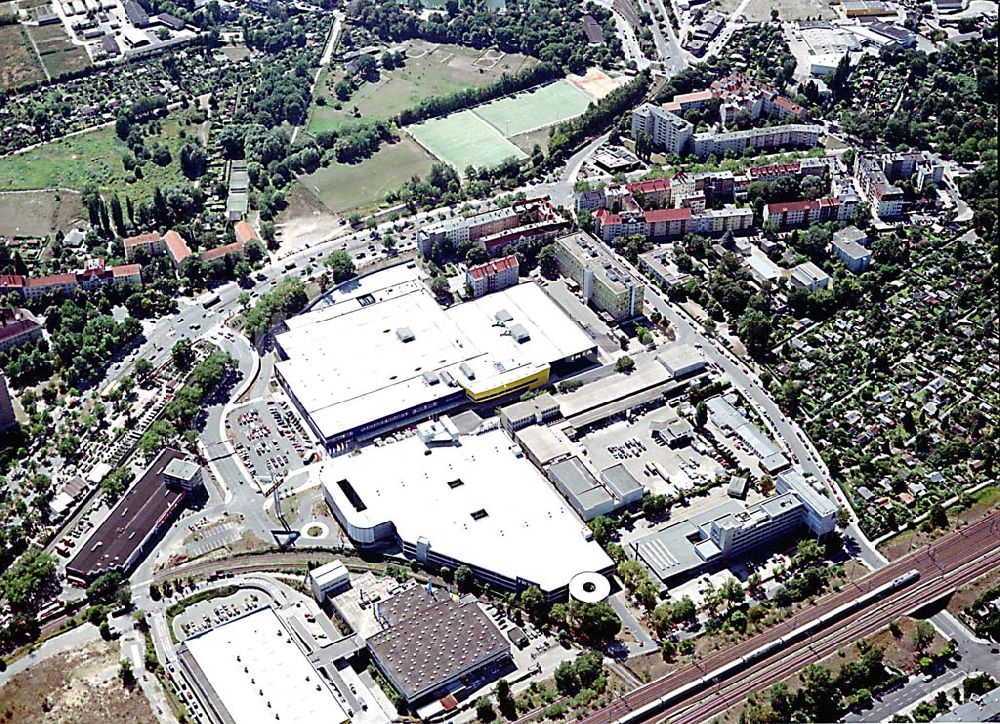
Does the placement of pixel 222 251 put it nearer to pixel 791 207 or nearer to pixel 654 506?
pixel 654 506

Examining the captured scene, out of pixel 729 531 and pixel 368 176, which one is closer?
pixel 729 531

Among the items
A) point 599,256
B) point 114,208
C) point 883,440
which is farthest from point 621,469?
point 114,208

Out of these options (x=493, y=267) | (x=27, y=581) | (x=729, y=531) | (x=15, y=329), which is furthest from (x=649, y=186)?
(x=27, y=581)

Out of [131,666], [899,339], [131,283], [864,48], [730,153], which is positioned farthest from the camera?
[864,48]

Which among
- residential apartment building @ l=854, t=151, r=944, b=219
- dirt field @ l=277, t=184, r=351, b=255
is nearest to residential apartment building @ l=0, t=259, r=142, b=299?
dirt field @ l=277, t=184, r=351, b=255

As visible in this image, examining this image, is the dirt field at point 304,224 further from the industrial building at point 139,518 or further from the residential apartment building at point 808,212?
the residential apartment building at point 808,212

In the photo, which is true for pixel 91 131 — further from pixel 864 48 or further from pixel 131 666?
pixel 864 48

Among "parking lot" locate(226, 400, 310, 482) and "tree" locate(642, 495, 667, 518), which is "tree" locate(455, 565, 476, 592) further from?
"parking lot" locate(226, 400, 310, 482)
